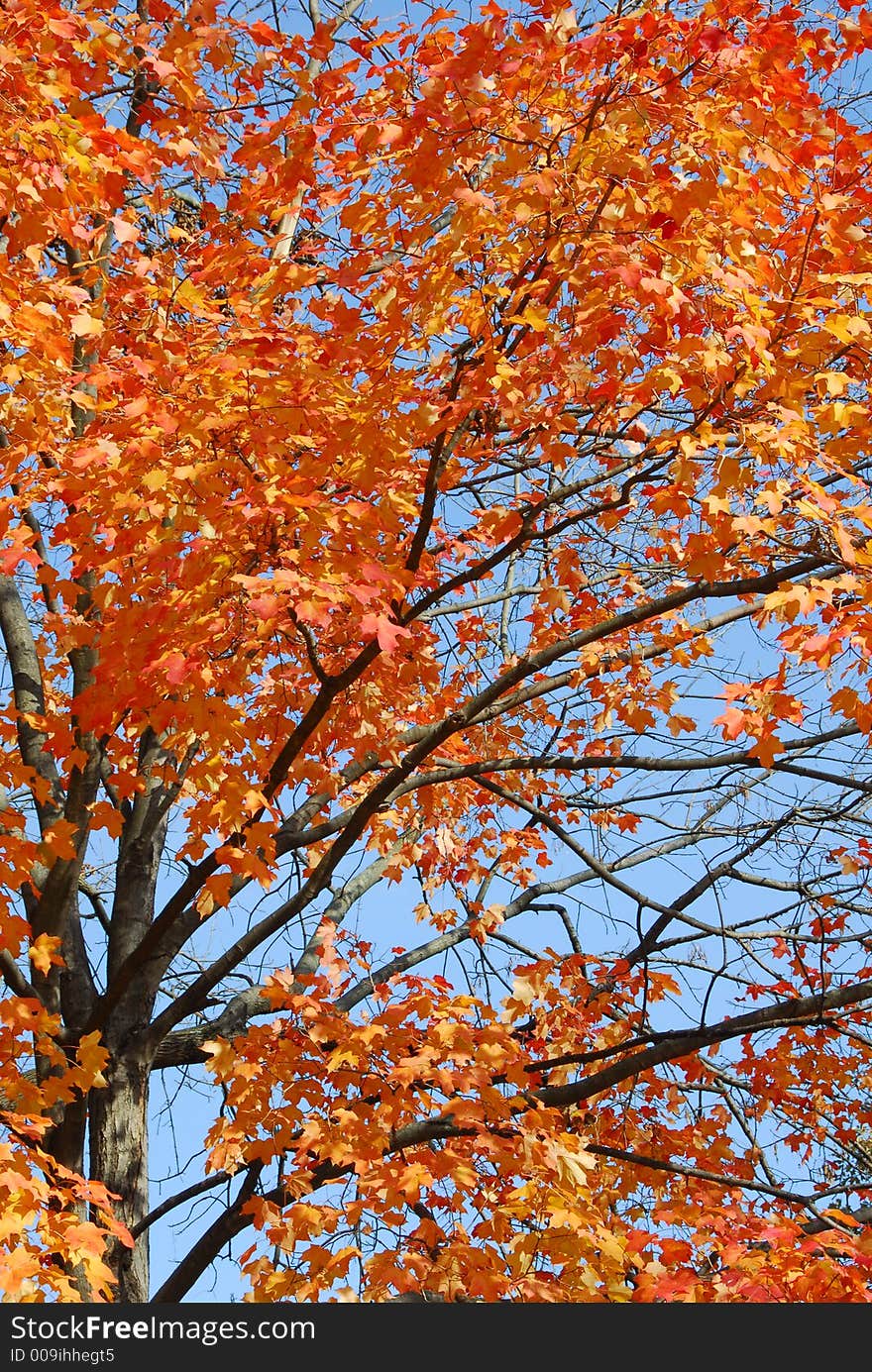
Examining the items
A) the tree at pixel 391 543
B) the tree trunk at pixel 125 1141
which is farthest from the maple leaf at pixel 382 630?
the tree trunk at pixel 125 1141

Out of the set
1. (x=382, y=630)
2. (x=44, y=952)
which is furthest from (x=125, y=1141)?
(x=382, y=630)

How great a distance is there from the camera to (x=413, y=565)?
4.71 metres

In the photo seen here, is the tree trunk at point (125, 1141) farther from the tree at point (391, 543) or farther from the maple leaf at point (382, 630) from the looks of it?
the maple leaf at point (382, 630)

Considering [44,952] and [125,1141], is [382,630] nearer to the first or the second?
[44,952]

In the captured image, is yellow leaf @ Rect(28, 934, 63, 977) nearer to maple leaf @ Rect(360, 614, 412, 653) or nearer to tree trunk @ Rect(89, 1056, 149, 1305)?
tree trunk @ Rect(89, 1056, 149, 1305)

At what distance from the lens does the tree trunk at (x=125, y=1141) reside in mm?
5762

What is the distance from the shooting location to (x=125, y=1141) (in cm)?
584

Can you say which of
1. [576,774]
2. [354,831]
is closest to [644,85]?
[354,831]

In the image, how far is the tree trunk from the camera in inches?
227

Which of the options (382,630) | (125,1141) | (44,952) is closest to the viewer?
(382,630)

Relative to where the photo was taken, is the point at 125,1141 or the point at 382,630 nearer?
the point at 382,630

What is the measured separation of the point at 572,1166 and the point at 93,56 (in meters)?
5.18

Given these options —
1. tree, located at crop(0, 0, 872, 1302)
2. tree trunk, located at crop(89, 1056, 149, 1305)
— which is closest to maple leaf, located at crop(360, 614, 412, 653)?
tree, located at crop(0, 0, 872, 1302)

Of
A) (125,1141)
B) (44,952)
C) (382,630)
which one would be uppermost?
(382,630)
